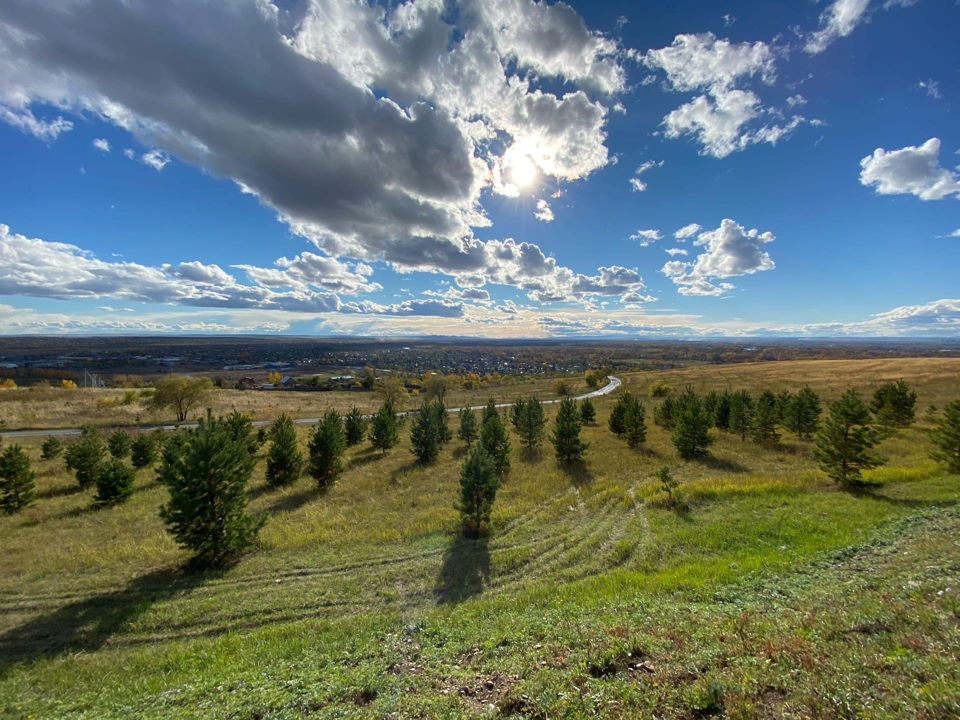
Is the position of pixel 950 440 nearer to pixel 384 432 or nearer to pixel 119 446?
pixel 384 432

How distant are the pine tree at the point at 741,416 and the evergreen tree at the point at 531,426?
56.5 ft

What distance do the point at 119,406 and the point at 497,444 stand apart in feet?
177

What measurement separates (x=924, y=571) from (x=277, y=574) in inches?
688

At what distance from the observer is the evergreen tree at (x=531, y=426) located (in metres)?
31.5

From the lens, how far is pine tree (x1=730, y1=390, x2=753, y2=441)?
3114cm

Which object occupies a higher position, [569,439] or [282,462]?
[569,439]

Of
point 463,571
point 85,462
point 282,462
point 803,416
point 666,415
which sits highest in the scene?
point 803,416

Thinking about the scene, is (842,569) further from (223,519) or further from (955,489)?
(223,519)

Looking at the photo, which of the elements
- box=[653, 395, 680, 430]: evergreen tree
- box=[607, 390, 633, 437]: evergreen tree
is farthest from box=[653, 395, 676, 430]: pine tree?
box=[607, 390, 633, 437]: evergreen tree

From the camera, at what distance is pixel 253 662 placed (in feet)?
26.0

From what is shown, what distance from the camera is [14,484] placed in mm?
17453

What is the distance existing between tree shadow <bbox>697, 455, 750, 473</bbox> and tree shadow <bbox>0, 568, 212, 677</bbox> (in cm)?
2693

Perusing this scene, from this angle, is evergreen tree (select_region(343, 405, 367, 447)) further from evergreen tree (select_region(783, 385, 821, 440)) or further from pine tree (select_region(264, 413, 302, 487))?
evergreen tree (select_region(783, 385, 821, 440))

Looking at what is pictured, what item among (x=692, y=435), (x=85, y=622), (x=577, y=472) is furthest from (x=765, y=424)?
(x=85, y=622)
